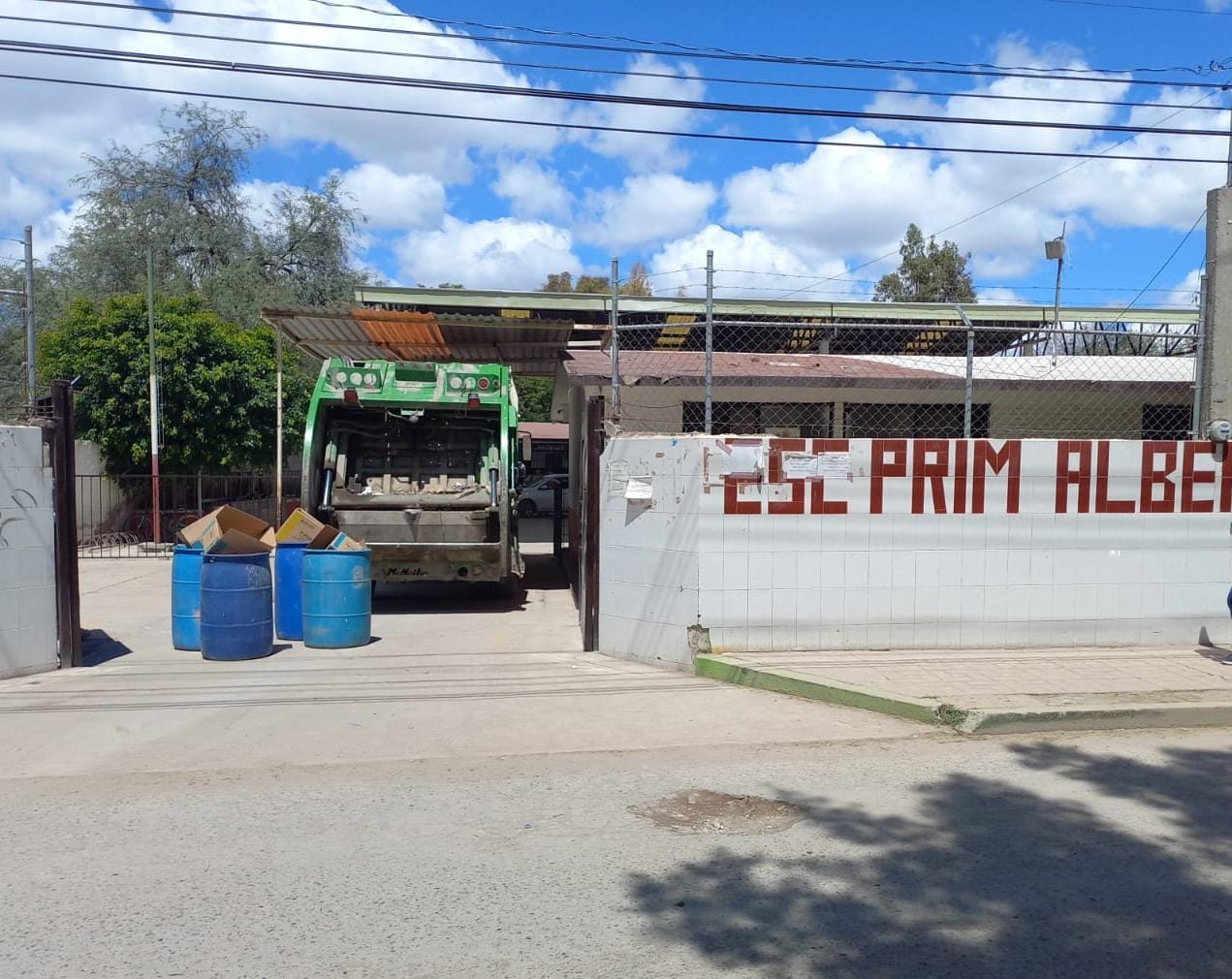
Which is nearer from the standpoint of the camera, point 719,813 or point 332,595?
point 719,813

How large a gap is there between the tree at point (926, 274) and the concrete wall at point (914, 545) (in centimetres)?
3257

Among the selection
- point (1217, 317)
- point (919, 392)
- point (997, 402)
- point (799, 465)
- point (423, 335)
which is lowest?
point (799, 465)

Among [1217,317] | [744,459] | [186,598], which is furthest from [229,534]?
[1217,317]

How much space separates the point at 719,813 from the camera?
5566 millimetres

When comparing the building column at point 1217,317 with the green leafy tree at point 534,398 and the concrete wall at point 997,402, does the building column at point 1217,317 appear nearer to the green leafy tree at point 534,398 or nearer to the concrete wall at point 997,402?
the concrete wall at point 997,402

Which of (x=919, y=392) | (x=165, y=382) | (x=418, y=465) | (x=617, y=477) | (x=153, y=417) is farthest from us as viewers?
(x=165, y=382)

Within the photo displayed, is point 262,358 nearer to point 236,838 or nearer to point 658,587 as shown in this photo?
point 658,587

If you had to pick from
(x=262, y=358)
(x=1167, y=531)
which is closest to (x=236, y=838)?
(x=1167, y=531)

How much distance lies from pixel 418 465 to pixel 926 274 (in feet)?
111

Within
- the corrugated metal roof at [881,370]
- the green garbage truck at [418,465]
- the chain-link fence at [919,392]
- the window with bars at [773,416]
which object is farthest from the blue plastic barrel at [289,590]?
the window with bars at [773,416]

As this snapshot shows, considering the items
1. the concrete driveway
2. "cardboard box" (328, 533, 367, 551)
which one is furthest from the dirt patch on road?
"cardboard box" (328, 533, 367, 551)

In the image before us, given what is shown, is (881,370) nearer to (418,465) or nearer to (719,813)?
(418,465)

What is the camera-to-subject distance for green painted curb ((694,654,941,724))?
24.4ft

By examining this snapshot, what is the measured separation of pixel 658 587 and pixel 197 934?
Result: 563 cm
